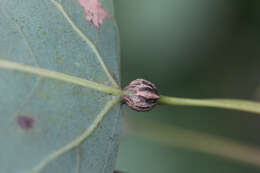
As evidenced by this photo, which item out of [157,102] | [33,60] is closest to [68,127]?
[33,60]

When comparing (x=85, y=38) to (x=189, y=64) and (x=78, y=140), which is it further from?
(x=189, y=64)

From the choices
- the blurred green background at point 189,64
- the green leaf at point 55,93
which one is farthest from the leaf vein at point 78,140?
the blurred green background at point 189,64

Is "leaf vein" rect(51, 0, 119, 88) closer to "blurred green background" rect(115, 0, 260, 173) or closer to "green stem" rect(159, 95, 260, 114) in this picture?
"green stem" rect(159, 95, 260, 114)

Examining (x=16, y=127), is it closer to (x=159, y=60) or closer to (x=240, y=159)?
(x=240, y=159)

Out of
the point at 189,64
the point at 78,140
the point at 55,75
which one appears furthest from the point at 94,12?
the point at 189,64

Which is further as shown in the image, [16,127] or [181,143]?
[181,143]
